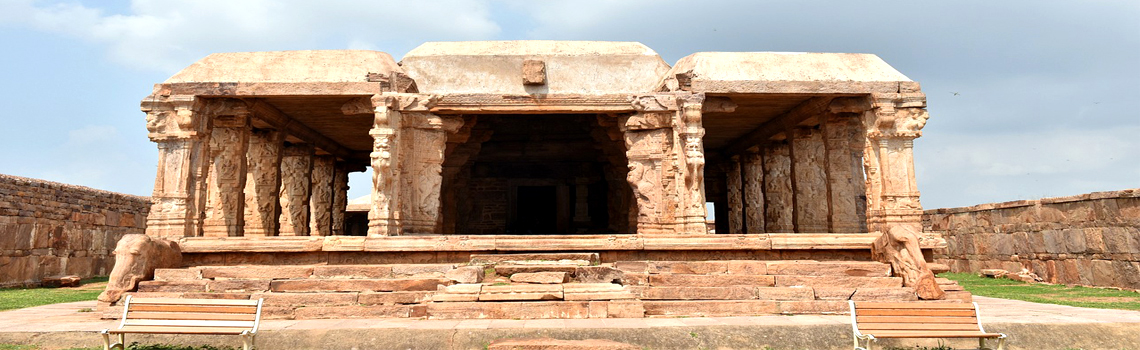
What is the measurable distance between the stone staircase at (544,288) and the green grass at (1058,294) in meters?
2.03

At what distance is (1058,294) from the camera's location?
9539 millimetres

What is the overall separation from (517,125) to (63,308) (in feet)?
29.7

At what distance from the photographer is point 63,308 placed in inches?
290

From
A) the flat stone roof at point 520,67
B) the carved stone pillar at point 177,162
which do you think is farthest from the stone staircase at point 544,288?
the flat stone roof at point 520,67

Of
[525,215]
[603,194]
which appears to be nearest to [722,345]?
[603,194]

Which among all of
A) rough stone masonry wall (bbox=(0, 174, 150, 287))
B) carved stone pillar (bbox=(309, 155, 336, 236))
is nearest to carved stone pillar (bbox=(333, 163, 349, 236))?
carved stone pillar (bbox=(309, 155, 336, 236))

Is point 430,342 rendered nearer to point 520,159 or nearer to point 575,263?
point 575,263

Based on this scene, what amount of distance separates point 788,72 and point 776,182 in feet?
16.1

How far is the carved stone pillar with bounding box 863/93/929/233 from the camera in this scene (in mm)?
9719

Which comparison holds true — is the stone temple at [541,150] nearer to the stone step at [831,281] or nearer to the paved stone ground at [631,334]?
the stone step at [831,281]

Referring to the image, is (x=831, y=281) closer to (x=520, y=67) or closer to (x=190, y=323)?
(x=190, y=323)

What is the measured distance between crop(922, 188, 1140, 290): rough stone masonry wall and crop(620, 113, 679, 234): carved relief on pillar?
3.90m

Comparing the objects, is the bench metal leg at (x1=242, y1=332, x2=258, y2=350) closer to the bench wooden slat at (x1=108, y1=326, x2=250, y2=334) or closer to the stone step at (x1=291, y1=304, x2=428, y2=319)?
the bench wooden slat at (x1=108, y1=326, x2=250, y2=334)

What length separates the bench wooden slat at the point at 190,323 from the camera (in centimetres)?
454
